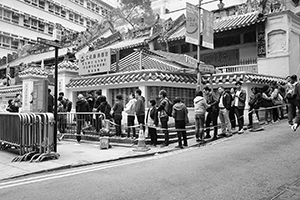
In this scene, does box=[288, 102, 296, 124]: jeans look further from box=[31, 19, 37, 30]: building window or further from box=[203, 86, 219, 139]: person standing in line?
box=[31, 19, 37, 30]: building window

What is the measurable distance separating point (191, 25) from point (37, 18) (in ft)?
125

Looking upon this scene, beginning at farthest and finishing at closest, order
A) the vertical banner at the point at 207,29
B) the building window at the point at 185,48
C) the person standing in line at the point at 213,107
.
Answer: the building window at the point at 185,48 → the vertical banner at the point at 207,29 → the person standing in line at the point at 213,107

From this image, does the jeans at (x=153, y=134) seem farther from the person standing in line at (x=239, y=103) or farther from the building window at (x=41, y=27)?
the building window at (x=41, y=27)

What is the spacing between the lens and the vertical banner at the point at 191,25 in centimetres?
1101

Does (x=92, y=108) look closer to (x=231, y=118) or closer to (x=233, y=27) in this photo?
(x=231, y=118)

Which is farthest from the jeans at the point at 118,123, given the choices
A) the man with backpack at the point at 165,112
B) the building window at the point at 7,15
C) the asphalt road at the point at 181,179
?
the building window at the point at 7,15

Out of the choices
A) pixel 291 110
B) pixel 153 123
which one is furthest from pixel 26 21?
pixel 291 110

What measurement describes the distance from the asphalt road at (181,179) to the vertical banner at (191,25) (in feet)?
16.6

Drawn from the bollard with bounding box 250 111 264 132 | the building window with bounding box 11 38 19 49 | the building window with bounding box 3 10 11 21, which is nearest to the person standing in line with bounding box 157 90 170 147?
the bollard with bounding box 250 111 264 132

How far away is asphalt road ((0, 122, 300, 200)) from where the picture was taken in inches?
188

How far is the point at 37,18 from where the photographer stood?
142 ft

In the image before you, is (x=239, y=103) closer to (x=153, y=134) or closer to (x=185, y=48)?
(x=153, y=134)

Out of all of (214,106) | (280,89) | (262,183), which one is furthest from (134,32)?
(262,183)

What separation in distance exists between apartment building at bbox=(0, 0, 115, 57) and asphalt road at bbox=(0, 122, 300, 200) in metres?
33.7
